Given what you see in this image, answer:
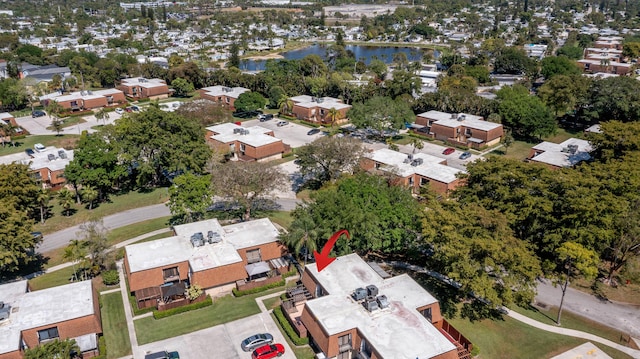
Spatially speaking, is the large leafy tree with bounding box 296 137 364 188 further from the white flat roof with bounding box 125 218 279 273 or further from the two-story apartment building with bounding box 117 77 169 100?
the two-story apartment building with bounding box 117 77 169 100

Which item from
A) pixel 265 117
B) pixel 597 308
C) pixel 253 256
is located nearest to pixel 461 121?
pixel 265 117

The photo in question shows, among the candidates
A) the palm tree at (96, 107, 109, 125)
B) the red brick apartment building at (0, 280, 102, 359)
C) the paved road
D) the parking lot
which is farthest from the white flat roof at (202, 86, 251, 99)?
the paved road

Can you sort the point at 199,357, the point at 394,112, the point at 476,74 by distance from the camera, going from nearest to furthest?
1. the point at 199,357
2. the point at 394,112
3. the point at 476,74

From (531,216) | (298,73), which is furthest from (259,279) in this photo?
(298,73)

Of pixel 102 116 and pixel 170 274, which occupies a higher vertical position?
pixel 102 116

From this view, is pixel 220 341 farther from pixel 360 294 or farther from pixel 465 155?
pixel 465 155

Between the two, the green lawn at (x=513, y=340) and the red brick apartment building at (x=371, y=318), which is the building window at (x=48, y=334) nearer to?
the red brick apartment building at (x=371, y=318)

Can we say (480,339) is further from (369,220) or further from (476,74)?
(476,74)
